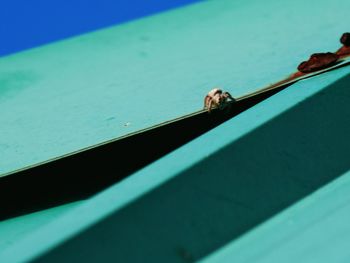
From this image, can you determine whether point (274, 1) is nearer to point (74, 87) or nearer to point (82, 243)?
point (74, 87)

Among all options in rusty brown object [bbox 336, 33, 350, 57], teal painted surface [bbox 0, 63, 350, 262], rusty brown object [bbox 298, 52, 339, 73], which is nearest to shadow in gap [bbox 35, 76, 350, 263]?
teal painted surface [bbox 0, 63, 350, 262]

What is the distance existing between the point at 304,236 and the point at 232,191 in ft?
0.52

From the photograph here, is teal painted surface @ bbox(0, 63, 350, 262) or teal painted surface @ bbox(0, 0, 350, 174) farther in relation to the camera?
teal painted surface @ bbox(0, 0, 350, 174)

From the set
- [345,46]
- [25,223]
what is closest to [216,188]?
[25,223]

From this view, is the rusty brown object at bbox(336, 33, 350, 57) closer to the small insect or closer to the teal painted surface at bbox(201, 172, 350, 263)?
the small insect

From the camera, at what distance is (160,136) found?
1.48 metres

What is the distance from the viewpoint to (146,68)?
2.29 metres

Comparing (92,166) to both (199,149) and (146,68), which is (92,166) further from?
(146,68)

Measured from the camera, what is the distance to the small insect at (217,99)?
1478mm

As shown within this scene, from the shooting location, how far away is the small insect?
1478 mm

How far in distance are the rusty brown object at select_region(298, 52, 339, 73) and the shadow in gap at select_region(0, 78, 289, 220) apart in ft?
0.33

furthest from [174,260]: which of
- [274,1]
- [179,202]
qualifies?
[274,1]

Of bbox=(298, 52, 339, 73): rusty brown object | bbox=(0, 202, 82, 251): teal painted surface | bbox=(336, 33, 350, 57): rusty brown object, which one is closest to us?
bbox=(0, 202, 82, 251): teal painted surface

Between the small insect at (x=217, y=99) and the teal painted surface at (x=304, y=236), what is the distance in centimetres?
34
